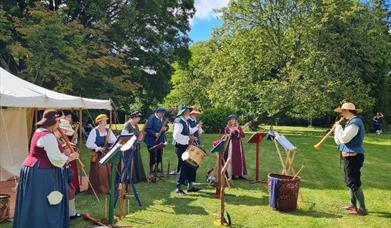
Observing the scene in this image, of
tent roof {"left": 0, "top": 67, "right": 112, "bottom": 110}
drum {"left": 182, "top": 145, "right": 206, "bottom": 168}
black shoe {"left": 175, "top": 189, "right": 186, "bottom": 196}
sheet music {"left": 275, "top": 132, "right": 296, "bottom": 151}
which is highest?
tent roof {"left": 0, "top": 67, "right": 112, "bottom": 110}

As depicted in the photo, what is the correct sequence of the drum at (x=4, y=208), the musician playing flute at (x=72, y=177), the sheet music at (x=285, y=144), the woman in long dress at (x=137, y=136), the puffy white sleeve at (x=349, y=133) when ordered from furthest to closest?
1. the woman in long dress at (x=137, y=136)
2. the sheet music at (x=285, y=144)
3. the puffy white sleeve at (x=349, y=133)
4. the musician playing flute at (x=72, y=177)
5. the drum at (x=4, y=208)

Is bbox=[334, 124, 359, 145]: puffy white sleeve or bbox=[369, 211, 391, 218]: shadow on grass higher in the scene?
bbox=[334, 124, 359, 145]: puffy white sleeve

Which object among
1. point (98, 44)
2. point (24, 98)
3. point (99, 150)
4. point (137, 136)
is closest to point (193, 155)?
point (137, 136)

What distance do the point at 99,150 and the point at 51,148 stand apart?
10.3 feet

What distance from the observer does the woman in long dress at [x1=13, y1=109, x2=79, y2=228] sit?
4.73 metres

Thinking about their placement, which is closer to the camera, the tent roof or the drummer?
the tent roof

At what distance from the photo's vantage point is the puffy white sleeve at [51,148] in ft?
15.1

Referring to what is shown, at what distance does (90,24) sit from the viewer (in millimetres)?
18344

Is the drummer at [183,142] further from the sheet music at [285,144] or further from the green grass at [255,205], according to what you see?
the sheet music at [285,144]

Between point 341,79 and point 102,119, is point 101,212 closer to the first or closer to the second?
point 102,119

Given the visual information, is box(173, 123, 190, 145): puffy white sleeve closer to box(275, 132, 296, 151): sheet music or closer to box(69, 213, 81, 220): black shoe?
box(275, 132, 296, 151): sheet music

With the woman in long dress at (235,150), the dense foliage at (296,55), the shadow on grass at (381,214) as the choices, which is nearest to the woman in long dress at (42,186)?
the shadow on grass at (381,214)

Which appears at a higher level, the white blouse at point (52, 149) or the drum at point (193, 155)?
the white blouse at point (52, 149)

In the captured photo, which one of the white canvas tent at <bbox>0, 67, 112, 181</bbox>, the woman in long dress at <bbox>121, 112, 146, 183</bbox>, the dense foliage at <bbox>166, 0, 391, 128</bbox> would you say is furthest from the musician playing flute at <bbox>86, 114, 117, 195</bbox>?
the dense foliage at <bbox>166, 0, 391, 128</bbox>
